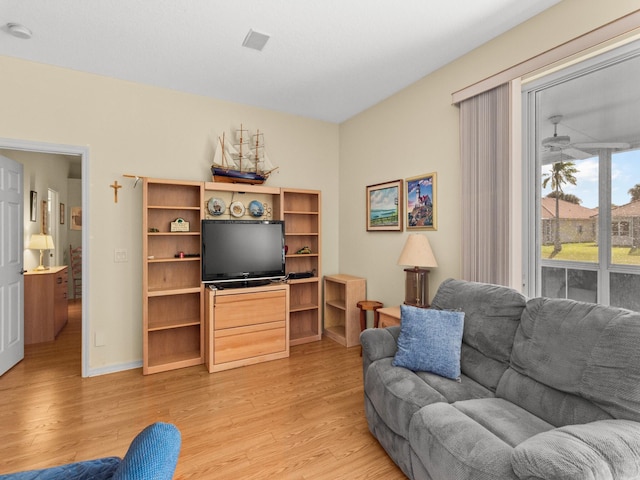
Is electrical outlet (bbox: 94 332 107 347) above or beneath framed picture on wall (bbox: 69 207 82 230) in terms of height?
beneath

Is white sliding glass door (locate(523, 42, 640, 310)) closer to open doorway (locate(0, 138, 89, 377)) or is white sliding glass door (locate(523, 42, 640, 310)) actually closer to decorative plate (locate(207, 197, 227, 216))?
decorative plate (locate(207, 197, 227, 216))

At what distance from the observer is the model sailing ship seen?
3.58m

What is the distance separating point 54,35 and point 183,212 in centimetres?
174

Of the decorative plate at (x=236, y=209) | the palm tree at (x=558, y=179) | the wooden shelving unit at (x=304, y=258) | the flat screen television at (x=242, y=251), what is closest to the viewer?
the palm tree at (x=558, y=179)

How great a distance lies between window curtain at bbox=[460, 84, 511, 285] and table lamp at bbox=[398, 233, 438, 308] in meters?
0.31

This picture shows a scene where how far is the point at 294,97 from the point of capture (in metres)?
3.69

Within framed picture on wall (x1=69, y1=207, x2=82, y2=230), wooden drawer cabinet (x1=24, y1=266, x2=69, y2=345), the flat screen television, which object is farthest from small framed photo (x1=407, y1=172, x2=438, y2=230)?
framed picture on wall (x1=69, y1=207, x2=82, y2=230)

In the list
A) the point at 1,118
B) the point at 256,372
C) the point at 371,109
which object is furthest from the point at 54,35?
the point at 256,372

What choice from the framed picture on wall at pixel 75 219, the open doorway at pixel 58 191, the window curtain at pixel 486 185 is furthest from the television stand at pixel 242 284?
the framed picture on wall at pixel 75 219

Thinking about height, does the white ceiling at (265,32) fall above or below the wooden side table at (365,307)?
above

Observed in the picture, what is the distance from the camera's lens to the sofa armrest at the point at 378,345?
2252 millimetres

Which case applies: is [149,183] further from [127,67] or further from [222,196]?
[127,67]

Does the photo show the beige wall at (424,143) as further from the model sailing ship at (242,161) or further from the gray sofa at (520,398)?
the model sailing ship at (242,161)

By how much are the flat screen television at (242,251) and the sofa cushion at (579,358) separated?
8.31 feet
